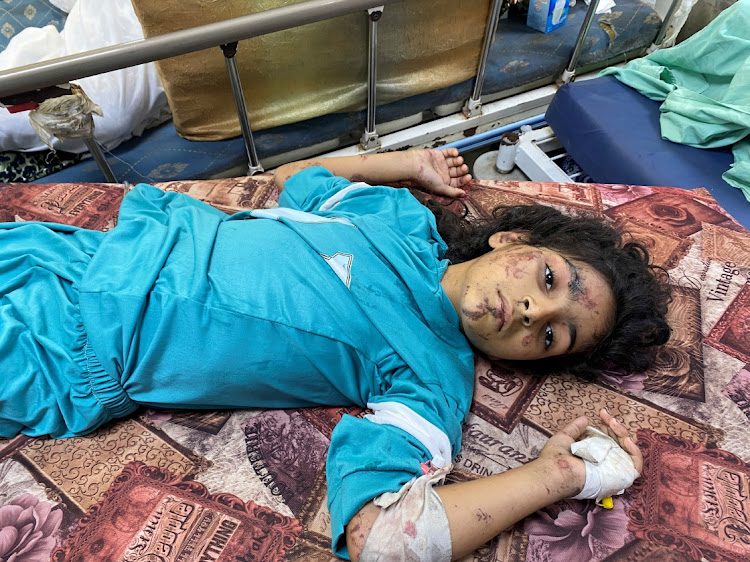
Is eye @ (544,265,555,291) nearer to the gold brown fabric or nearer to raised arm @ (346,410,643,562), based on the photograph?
raised arm @ (346,410,643,562)

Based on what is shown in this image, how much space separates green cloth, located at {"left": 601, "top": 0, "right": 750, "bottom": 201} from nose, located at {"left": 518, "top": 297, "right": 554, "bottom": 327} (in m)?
1.17

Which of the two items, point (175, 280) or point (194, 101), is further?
point (194, 101)

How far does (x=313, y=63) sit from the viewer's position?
1661mm

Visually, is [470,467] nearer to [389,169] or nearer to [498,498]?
A: [498,498]

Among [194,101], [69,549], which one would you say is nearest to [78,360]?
[69,549]

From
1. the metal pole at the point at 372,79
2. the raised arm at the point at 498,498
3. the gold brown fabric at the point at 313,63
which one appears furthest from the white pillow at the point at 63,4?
the raised arm at the point at 498,498

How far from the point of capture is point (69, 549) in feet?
3.01

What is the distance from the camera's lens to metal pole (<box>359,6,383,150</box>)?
148 centimetres

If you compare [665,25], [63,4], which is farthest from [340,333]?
[665,25]

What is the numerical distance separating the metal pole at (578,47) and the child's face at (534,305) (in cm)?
136

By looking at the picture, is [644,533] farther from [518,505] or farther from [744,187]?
[744,187]

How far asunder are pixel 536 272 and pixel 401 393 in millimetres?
396

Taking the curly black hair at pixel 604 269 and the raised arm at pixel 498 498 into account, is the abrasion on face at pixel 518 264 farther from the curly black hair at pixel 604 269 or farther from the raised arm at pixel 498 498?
the raised arm at pixel 498 498

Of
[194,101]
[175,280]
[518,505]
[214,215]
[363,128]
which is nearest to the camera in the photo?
[518,505]
